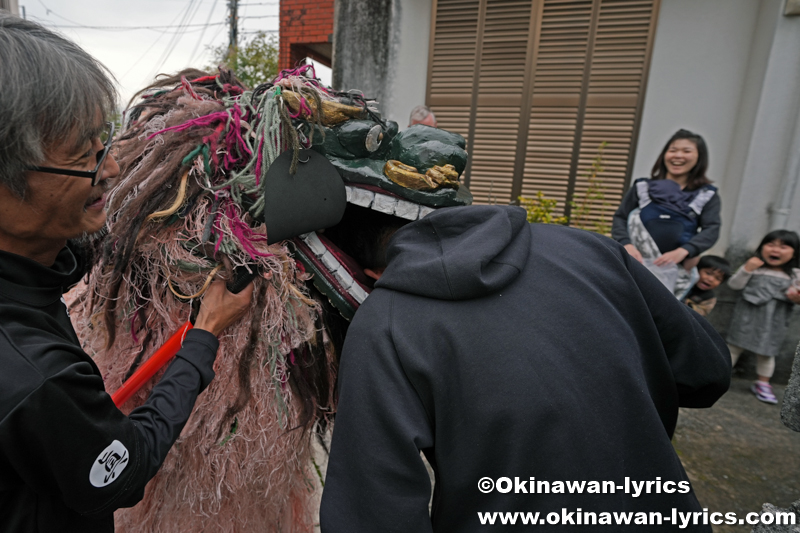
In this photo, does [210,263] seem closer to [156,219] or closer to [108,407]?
[156,219]

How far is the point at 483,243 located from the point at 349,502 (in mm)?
617

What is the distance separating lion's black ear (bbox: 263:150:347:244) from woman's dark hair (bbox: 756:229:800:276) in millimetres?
3938

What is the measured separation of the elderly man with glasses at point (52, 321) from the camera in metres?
0.82

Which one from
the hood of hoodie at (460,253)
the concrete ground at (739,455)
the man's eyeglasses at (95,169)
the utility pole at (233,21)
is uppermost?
the utility pole at (233,21)

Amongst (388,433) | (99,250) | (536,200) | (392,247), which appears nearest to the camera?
(388,433)

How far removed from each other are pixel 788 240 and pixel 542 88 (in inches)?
102

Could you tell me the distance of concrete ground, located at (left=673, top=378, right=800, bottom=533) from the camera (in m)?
2.73

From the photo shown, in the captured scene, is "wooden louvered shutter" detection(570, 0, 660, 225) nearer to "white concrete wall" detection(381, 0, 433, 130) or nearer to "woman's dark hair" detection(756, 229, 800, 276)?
"woman's dark hair" detection(756, 229, 800, 276)

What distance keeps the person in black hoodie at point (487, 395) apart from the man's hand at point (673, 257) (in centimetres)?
250

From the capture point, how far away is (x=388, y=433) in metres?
0.94

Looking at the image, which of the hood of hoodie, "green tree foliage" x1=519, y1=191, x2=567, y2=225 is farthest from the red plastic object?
"green tree foliage" x1=519, y1=191, x2=567, y2=225

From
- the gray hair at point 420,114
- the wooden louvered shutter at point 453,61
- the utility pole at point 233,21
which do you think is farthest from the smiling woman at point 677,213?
the utility pole at point 233,21

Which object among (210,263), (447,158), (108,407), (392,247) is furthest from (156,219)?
(447,158)

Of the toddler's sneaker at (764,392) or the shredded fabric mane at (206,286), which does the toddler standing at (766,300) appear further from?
the shredded fabric mane at (206,286)
